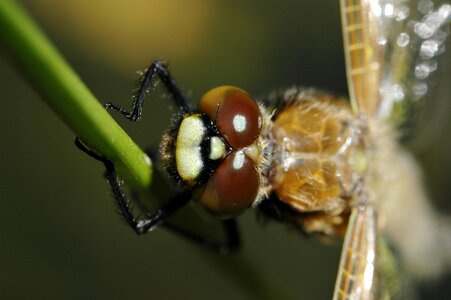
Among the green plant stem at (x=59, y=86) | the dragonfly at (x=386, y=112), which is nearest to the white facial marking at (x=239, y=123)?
the green plant stem at (x=59, y=86)

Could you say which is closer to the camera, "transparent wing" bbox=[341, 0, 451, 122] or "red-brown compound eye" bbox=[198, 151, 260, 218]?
"red-brown compound eye" bbox=[198, 151, 260, 218]

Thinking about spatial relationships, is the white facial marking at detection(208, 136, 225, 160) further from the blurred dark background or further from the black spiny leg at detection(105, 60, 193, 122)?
the blurred dark background

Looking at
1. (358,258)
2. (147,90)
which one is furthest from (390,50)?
(147,90)

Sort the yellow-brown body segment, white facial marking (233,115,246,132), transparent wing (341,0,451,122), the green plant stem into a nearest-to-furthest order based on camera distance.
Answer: the green plant stem < white facial marking (233,115,246,132) < the yellow-brown body segment < transparent wing (341,0,451,122)

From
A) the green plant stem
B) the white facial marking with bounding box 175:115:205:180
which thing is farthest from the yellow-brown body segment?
the green plant stem

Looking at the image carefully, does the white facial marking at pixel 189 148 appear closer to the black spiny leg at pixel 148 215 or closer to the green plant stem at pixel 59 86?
the black spiny leg at pixel 148 215

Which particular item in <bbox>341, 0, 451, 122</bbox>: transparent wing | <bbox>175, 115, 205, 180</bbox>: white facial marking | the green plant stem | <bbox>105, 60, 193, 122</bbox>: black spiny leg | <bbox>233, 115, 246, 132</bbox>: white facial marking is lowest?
<bbox>341, 0, 451, 122</bbox>: transparent wing

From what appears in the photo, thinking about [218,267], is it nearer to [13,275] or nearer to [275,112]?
[275,112]
